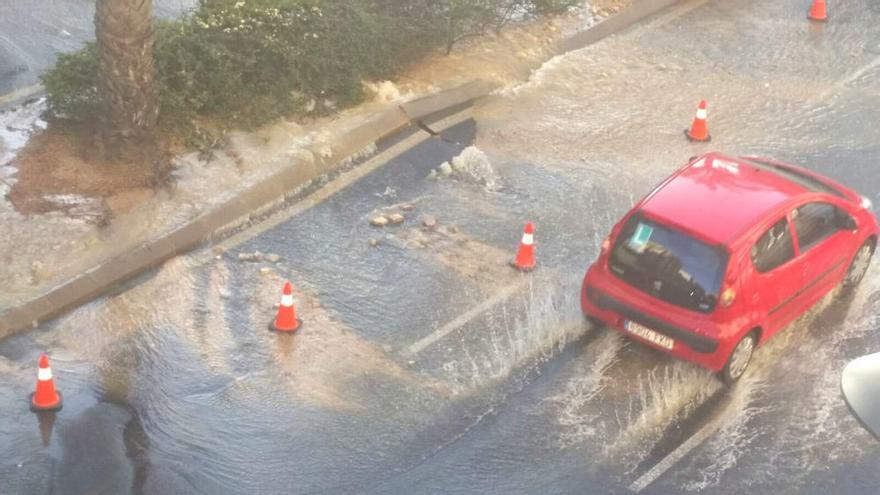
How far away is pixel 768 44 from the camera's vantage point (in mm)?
18578

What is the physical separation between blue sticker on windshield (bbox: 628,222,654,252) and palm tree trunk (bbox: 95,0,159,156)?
547 centimetres

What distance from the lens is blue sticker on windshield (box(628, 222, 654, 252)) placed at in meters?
11.1

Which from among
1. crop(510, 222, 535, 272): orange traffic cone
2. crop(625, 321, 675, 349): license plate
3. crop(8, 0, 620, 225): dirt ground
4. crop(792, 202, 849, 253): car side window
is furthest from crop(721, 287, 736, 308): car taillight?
crop(8, 0, 620, 225): dirt ground

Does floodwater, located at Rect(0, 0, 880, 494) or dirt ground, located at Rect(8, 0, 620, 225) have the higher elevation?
dirt ground, located at Rect(8, 0, 620, 225)

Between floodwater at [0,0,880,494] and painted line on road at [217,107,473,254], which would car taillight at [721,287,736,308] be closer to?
floodwater at [0,0,880,494]

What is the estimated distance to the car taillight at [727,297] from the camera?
1067 centimetres

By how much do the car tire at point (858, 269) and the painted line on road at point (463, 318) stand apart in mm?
3159

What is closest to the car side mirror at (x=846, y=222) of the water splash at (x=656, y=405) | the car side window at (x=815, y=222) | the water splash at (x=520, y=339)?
the car side window at (x=815, y=222)

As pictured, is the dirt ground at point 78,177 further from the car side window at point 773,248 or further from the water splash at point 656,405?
the car side window at point 773,248

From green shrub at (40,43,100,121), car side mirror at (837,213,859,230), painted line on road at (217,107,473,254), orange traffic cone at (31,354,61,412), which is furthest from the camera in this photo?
green shrub at (40,43,100,121)

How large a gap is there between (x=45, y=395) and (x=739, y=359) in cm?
577

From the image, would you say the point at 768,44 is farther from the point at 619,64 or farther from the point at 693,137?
the point at 693,137

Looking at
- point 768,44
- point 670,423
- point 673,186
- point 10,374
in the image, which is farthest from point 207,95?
point 768,44

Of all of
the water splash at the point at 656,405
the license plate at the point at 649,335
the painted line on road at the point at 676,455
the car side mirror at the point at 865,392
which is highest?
the car side mirror at the point at 865,392
